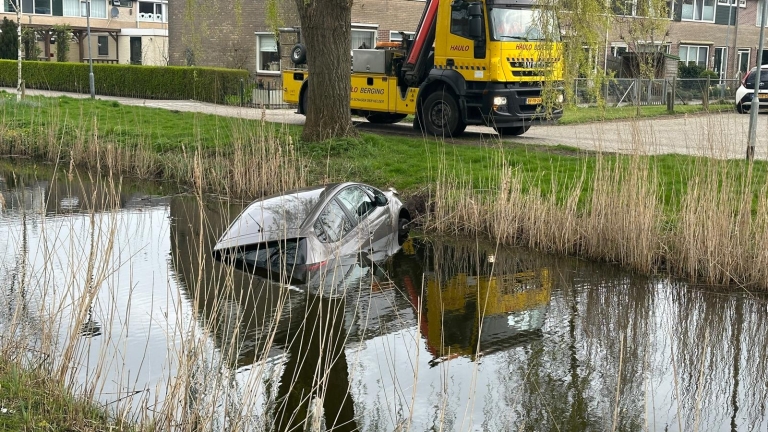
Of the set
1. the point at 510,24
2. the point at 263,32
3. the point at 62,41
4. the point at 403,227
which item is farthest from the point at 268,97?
the point at 62,41

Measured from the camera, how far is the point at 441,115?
64.8 ft

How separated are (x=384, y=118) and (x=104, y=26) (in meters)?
32.8

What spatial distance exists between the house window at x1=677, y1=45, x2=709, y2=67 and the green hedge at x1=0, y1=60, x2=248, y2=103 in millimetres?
21476

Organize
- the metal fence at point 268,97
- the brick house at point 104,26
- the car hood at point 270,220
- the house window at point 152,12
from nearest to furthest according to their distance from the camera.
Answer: the car hood at point 270,220
the metal fence at point 268,97
the brick house at point 104,26
the house window at point 152,12

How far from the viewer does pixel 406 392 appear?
755 centimetres

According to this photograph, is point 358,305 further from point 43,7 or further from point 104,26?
point 104,26

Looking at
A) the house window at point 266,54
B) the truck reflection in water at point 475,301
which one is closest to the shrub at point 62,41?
the house window at point 266,54

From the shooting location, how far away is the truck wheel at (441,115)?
19.4m

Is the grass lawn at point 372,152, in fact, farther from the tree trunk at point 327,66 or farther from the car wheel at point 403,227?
the car wheel at point 403,227

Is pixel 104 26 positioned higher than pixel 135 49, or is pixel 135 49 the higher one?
pixel 104 26

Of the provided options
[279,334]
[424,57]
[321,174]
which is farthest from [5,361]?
[424,57]

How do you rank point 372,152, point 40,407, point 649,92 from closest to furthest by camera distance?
point 40,407 → point 372,152 → point 649,92

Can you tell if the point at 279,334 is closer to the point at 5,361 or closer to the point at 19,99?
the point at 5,361

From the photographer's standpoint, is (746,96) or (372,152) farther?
(746,96)
